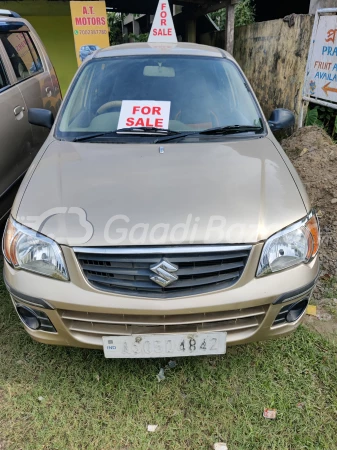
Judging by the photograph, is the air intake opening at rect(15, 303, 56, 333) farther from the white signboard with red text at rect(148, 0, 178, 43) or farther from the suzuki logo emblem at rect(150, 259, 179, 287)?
the white signboard with red text at rect(148, 0, 178, 43)

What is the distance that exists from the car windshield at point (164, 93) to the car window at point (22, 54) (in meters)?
1.35

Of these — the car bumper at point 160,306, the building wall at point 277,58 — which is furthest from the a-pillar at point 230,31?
the car bumper at point 160,306

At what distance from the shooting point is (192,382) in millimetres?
2143

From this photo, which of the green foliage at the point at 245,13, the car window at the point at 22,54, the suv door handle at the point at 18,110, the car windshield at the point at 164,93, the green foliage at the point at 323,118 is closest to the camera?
the car windshield at the point at 164,93

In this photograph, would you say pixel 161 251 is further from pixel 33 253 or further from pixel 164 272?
pixel 33 253

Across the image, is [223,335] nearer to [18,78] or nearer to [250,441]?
[250,441]

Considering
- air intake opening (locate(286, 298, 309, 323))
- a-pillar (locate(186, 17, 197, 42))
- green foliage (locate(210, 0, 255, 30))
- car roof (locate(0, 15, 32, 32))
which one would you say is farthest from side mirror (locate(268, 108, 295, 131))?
green foliage (locate(210, 0, 255, 30))

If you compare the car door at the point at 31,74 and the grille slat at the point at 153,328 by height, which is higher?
the car door at the point at 31,74

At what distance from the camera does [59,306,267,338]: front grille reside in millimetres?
1778

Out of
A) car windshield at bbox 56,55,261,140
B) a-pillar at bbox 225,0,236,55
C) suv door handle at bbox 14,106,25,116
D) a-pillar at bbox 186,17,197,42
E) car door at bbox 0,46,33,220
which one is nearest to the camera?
car windshield at bbox 56,55,261,140

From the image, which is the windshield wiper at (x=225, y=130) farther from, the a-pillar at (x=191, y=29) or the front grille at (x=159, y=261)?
the a-pillar at (x=191, y=29)

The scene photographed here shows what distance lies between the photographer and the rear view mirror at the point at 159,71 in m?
2.81

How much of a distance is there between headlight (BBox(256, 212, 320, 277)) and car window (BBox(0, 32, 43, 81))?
10.8 ft

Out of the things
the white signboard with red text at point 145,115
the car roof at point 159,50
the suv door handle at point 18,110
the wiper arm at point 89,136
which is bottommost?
the suv door handle at point 18,110
